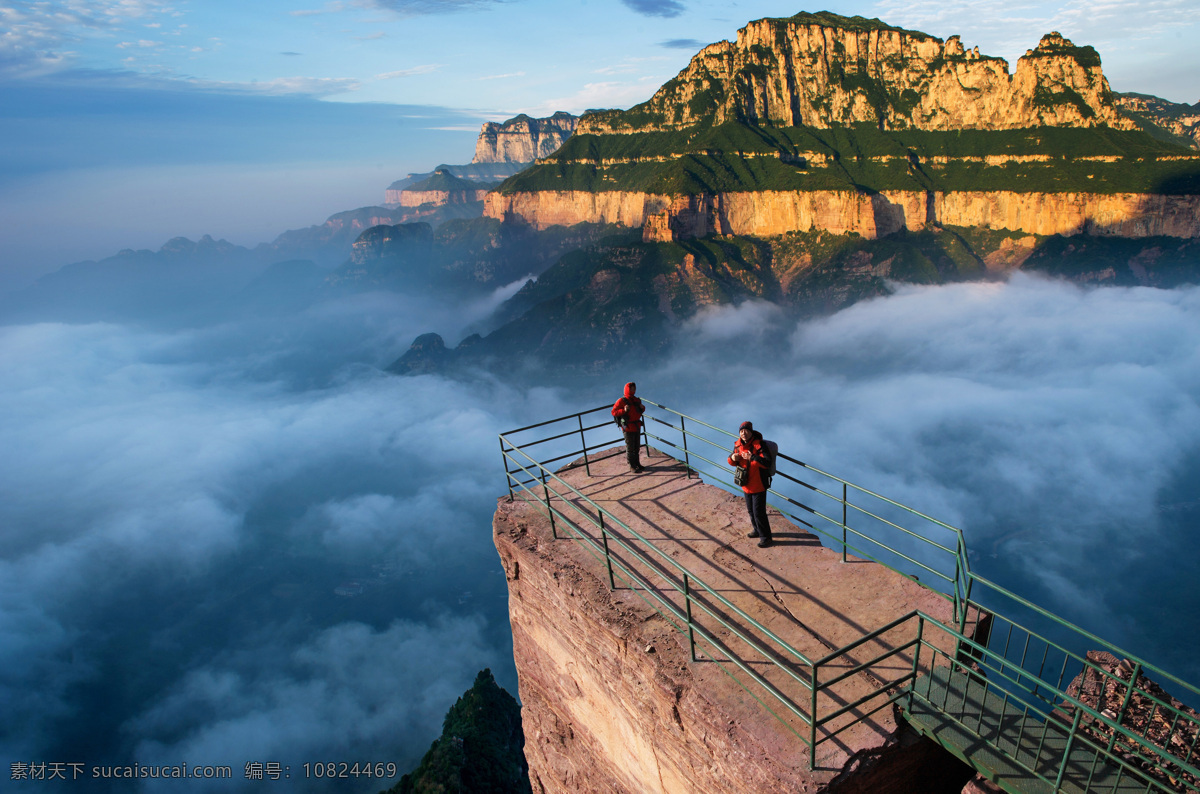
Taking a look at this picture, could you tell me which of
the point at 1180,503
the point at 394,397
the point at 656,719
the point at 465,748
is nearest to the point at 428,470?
the point at 394,397

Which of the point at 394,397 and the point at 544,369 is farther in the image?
the point at 394,397

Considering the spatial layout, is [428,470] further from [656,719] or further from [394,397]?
[656,719]

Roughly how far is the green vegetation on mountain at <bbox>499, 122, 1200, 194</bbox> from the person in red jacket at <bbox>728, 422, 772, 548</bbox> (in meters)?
140

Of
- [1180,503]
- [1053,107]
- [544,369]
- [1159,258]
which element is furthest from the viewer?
[544,369]

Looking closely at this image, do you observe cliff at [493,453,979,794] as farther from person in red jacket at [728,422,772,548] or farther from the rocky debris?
the rocky debris

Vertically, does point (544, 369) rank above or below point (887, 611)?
below

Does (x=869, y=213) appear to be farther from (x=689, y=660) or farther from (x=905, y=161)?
(x=689, y=660)

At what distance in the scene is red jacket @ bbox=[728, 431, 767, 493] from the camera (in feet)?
31.9

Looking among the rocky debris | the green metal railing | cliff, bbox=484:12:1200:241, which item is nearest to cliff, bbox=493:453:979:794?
the green metal railing

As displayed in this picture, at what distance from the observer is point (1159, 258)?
122 metres

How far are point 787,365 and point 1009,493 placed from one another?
5175 centimetres

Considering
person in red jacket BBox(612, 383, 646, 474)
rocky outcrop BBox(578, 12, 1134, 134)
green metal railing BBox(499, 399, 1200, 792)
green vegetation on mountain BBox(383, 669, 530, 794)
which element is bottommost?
green vegetation on mountain BBox(383, 669, 530, 794)

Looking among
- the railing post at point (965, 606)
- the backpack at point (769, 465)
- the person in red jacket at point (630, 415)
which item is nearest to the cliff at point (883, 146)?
the person in red jacket at point (630, 415)

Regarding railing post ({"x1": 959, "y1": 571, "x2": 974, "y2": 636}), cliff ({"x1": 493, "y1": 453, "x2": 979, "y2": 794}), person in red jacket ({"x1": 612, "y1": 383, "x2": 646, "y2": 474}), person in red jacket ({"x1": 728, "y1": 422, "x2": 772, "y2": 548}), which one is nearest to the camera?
cliff ({"x1": 493, "y1": 453, "x2": 979, "y2": 794})
